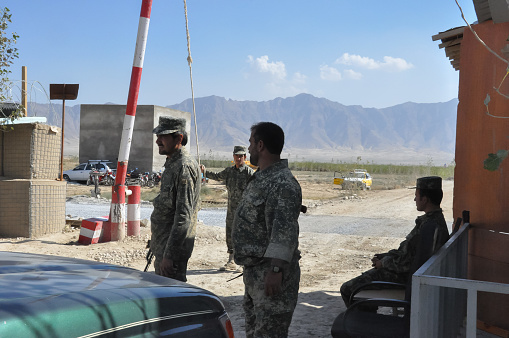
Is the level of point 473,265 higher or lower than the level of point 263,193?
lower

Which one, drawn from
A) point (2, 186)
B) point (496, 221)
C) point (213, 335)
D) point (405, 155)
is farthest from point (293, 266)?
point (405, 155)

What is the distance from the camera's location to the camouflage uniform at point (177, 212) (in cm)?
394

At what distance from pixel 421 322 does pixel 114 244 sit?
6.94m

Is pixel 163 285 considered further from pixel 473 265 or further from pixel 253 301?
pixel 473 265

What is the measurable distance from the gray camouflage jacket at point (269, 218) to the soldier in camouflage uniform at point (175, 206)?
806mm

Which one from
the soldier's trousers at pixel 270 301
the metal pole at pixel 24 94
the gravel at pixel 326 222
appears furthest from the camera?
the gravel at pixel 326 222

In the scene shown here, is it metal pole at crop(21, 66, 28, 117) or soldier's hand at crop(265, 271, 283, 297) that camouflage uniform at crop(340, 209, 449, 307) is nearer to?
soldier's hand at crop(265, 271, 283, 297)

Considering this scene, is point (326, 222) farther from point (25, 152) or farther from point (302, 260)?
point (25, 152)

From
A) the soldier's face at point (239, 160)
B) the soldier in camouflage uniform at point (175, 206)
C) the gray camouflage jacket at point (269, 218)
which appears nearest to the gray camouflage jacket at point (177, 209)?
the soldier in camouflage uniform at point (175, 206)

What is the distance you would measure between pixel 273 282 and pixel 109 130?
39020 mm

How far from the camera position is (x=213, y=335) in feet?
6.64

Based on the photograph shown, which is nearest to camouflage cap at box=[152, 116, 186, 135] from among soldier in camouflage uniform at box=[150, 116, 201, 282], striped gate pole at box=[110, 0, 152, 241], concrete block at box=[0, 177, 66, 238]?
soldier in camouflage uniform at box=[150, 116, 201, 282]

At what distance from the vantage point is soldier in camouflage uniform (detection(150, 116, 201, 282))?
3.93m

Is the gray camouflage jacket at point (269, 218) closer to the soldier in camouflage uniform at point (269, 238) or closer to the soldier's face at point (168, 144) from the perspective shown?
the soldier in camouflage uniform at point (269, 238)
